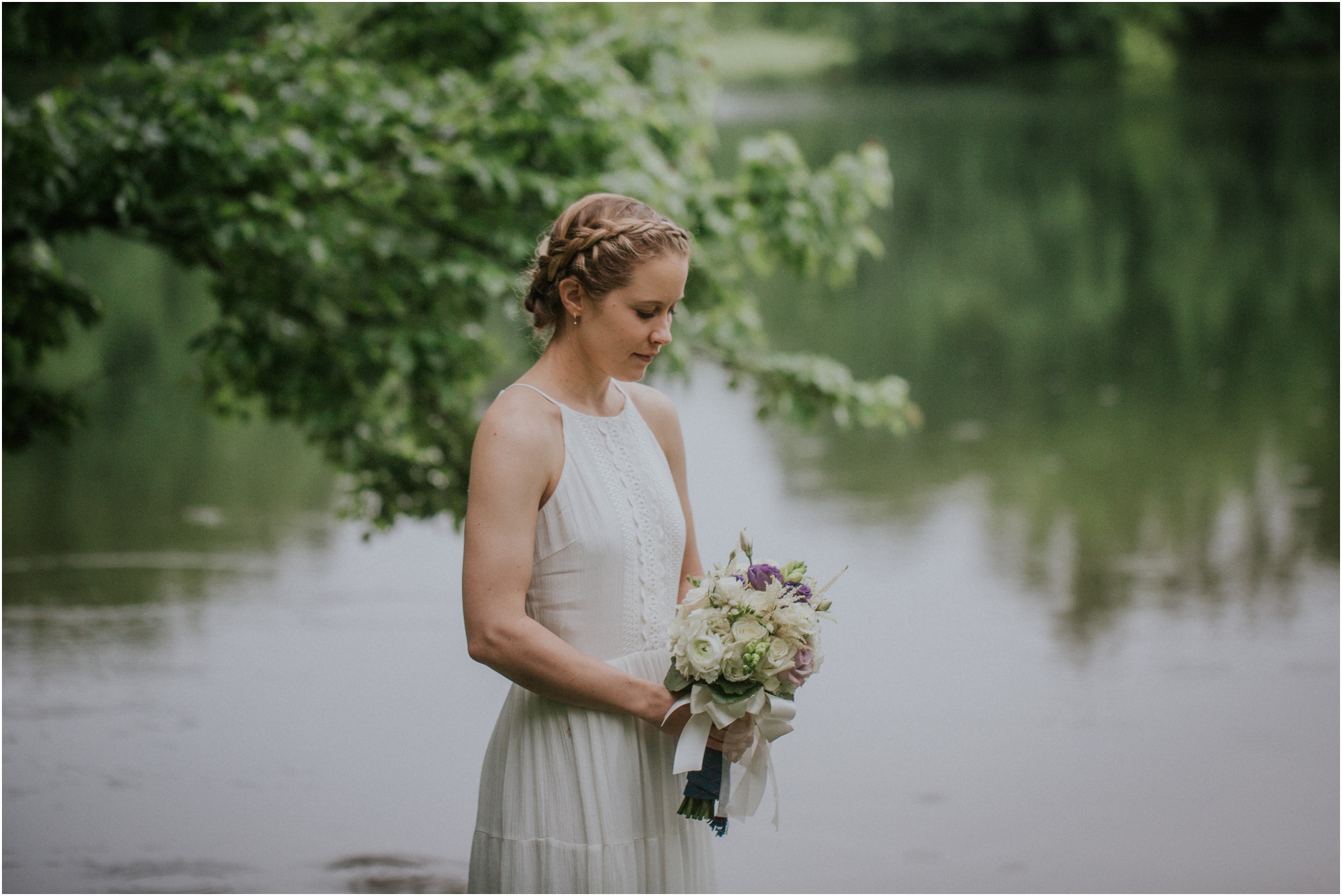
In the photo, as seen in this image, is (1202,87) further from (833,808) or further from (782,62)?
(833,808)

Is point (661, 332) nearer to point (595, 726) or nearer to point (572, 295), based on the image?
point (572, 295)

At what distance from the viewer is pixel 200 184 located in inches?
207

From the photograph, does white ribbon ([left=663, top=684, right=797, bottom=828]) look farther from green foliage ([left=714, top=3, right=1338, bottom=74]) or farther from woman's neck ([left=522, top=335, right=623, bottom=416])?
green foliage ([left=714, top=3, right=1338, bottom=74])

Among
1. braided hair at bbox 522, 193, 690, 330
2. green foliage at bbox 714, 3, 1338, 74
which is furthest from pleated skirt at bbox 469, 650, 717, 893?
green foliage at bbox 714, 3, 1338, 74

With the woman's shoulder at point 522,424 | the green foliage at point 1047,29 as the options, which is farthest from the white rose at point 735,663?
the green foliage at point 1047,29

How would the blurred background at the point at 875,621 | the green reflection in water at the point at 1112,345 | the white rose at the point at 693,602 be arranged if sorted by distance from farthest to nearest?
1. the green reflection in water at the point at 1112,345
2. the blurred background at the point at 875,621
3. the white rose at the point at 693,602

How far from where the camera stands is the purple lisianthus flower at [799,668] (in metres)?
2.76

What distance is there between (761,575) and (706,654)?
218 mm

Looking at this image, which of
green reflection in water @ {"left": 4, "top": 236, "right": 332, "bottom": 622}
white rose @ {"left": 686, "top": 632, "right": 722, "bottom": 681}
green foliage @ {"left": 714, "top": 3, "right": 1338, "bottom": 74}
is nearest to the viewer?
white rose @ {"left": 686, "top": 632, "right": 722, "bottom": 681}

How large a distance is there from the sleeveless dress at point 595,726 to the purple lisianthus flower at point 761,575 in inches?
8.1

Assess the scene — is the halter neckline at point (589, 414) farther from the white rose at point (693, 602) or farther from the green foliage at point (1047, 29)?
the green foliage at point (1047, 29)

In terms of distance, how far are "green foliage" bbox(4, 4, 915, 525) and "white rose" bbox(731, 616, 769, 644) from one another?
9.09 feet

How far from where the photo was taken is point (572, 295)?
2773mm

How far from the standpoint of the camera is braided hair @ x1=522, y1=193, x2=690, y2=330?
2.71 m
